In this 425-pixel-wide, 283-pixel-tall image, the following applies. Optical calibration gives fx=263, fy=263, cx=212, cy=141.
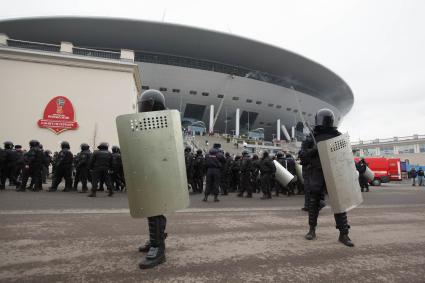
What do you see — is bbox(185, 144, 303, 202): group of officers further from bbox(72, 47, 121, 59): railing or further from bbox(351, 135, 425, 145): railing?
bbox(351, 135, 425, 145): railing

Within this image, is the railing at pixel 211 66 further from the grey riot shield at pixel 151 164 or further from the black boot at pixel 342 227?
the black boot at pixel 342 227

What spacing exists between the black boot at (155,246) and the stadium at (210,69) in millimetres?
40840

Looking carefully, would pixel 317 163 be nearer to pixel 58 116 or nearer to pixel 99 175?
pixel 99 175

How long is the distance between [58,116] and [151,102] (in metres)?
19.0

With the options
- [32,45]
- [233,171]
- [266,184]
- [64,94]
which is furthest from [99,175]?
[32,45]

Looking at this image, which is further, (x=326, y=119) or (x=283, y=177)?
(x=283, y=177)

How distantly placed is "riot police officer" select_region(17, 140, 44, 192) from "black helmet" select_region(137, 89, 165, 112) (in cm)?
838

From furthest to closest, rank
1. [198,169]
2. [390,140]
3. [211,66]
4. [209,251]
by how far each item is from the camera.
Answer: [390,140]
[211,66]
[198,169]
[209,251]

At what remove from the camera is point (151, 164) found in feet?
7.90

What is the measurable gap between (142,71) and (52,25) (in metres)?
13.7

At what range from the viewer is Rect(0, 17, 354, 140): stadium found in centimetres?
3878

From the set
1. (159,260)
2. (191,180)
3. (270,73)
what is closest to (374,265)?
(159,260)

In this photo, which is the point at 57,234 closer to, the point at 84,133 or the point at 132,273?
the point at 132,273

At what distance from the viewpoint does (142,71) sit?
138ft
